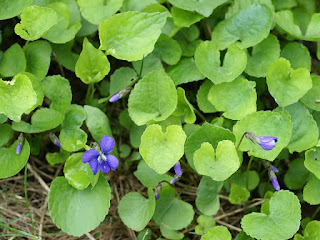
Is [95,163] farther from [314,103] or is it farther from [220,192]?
[314,103]

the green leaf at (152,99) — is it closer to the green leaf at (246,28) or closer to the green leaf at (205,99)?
the green leaf at (205,99)

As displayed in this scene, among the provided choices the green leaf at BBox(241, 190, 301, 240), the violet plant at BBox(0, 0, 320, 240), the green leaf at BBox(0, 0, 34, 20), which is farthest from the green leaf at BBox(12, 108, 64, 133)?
the green leaf at BBox(241, 190, 301, 240)

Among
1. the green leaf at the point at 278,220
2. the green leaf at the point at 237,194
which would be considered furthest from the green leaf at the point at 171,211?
the green leaf at the point at 278,220

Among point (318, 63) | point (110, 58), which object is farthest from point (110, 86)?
point (318, 63)

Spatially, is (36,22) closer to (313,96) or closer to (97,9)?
(97,9)

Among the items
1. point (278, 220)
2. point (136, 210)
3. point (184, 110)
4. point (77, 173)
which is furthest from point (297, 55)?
point (77, 173)
